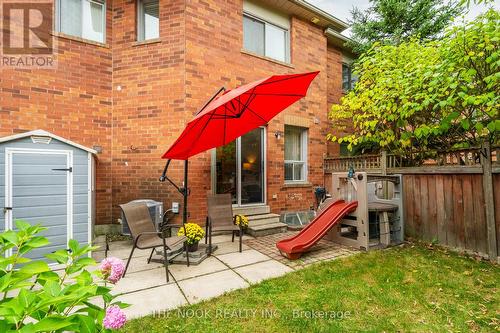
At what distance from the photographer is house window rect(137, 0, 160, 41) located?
21.5ft

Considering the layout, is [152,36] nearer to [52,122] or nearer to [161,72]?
[161,72]

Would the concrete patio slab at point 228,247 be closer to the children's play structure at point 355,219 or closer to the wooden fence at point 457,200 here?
the children's play structure at point 355,219

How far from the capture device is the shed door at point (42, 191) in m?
3.84

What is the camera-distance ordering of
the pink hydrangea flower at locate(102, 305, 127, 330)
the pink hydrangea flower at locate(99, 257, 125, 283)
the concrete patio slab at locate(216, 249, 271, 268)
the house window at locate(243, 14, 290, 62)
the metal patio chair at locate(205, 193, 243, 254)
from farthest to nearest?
the house window at locate(243, 14, 290, 62), the metal patio chair at locate(205, 193, 243, 254), the concrete patio slab at locate(216, 249, 271, 268), the pink hydrangea flower at locate(99, 257, 125, 283), the pink hydrangea flower at locate(102, 305, 127, 330)

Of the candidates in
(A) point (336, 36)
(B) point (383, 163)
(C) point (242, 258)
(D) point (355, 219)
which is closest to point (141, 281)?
(C) point (242, 258)

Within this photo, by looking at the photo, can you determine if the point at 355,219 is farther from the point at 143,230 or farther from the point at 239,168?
the point at 143,230

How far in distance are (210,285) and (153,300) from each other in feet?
Answer: 2.45

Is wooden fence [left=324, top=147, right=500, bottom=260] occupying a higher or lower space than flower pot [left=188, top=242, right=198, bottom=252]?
higher

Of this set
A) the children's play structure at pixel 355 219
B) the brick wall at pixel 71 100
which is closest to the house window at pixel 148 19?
the brick wall at pixel 71 100

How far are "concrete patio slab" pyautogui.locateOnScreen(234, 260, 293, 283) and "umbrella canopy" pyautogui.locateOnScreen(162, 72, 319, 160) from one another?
2.08 m

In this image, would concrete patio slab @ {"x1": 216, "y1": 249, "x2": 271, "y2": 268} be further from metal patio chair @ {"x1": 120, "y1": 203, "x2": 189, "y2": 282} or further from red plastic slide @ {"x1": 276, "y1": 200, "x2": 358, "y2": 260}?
metal patio chair @ {"x1": 120, "y1": 203, "x2": 189, "y2": 282}

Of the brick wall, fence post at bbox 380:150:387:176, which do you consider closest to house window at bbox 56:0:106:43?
the brick wall

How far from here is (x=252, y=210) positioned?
6.88m

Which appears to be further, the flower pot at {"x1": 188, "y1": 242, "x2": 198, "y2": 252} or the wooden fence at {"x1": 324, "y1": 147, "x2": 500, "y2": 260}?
the flower pot at {"x1": 188, "y1": 242, "x2": 198, "y2": 252}
